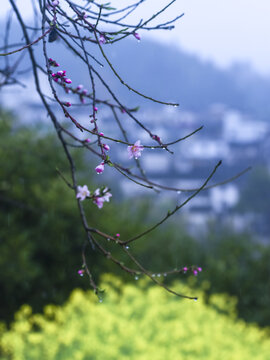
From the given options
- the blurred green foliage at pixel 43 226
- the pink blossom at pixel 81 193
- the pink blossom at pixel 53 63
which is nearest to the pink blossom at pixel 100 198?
the pink blossom at pixel 81 193

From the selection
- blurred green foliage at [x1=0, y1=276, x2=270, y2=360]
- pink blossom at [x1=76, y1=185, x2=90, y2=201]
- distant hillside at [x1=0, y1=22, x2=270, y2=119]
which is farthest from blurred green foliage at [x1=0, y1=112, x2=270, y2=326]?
distant hillside at [x1=0, y1=22, x2=270, y2=119]

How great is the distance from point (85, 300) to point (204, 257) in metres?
2.77

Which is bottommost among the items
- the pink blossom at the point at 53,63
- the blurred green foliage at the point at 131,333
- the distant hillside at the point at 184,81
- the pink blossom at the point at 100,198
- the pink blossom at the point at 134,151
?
the pink blossom at the point at 134,151

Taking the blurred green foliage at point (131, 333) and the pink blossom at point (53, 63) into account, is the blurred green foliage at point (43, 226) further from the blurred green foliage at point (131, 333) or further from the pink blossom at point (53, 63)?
the pink blossom at point (53, 63)

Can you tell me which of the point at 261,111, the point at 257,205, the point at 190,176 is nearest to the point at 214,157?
the point at 190,176

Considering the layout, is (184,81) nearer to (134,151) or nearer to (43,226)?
(43,226)

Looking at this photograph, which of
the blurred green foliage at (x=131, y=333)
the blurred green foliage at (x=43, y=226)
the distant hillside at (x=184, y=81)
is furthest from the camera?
the distant hillside at (x=184, y=81)

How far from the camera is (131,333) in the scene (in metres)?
4.73

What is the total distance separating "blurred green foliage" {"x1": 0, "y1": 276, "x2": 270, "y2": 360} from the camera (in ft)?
14.5

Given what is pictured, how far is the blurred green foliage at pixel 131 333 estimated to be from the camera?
4430 millimetres

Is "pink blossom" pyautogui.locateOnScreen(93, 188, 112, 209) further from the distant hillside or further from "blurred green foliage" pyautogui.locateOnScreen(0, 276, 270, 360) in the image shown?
the distant hillside

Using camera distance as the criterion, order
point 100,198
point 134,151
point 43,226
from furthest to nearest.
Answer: point 43,226
point 100,198
point 134,151

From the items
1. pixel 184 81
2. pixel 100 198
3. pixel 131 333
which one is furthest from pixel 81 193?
pixel 184 81

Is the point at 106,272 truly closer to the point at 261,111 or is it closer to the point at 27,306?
the point at 27,306
